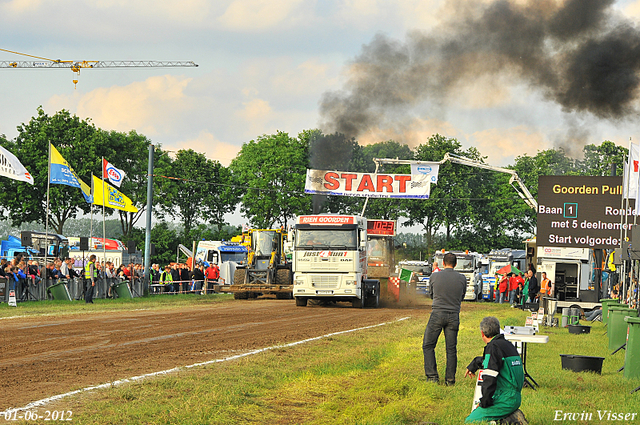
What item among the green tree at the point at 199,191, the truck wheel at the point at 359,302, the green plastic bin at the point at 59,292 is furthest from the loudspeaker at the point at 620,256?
the green tree at the point at 199,191

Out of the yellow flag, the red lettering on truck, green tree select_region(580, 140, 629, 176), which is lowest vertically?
the yellow flag

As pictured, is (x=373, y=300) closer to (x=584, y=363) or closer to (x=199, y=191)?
(x=584, y=363)

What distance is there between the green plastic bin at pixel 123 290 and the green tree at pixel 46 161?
31457 mm

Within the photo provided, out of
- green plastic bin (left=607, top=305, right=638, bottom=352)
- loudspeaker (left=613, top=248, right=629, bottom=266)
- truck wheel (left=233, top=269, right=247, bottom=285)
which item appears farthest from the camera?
truck wheel (left=233, top=269, right=247, bottom=285)

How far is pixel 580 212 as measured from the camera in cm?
2384

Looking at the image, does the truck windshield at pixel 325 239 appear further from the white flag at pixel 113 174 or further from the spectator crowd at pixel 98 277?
the white flag at pixel 113 174

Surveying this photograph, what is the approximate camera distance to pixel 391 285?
115 feet

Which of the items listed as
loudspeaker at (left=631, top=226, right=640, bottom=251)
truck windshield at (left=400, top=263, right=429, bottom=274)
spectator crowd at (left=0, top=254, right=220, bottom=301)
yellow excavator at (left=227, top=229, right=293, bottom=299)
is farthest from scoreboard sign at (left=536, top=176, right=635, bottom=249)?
truck windshield at (left=400, top=263, right=429, bottom=274)

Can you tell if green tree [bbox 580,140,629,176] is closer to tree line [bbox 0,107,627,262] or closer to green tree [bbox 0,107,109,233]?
tree line [bbox 0,107,627,262]

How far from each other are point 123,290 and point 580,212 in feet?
65.0

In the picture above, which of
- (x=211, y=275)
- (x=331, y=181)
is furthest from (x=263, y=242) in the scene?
(x=211, y=275)

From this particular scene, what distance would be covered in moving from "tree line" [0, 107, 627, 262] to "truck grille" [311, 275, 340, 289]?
117 ft

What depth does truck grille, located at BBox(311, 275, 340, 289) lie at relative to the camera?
28.5m

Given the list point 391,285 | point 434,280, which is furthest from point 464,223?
point 434,280
